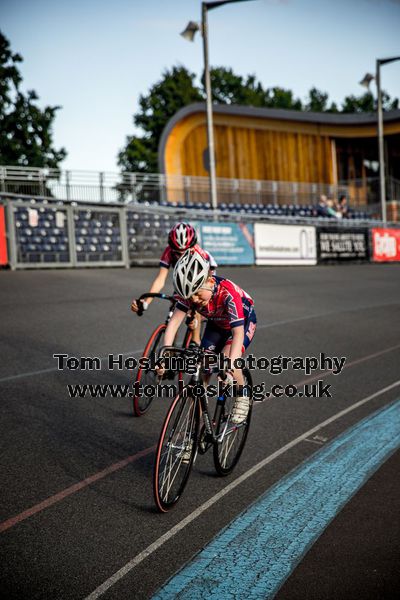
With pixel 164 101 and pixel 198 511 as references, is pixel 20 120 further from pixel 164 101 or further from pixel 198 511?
pixel 198 511

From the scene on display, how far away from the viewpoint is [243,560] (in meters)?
3.34

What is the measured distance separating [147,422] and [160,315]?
6.20 m

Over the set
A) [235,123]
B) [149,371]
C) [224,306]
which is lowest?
[149,371]

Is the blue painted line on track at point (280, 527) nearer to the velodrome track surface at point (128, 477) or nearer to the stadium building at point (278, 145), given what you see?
the velodrome track surface at point (128, 477)

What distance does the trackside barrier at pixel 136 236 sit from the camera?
15.7 m

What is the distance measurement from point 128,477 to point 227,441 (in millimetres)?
785

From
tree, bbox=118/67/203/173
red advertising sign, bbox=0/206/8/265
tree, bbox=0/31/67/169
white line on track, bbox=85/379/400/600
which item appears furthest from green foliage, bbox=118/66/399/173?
white line on track, bbox=85/379/400/600

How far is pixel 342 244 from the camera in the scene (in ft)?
82.4

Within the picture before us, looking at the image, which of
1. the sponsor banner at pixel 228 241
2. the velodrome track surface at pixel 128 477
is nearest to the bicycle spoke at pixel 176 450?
the velodrome track surface at pixel 128 477

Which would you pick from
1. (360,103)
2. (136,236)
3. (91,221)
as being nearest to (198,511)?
(91,221)

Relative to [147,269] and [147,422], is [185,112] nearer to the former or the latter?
[147,269]

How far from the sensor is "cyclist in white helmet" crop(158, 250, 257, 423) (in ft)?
13.4

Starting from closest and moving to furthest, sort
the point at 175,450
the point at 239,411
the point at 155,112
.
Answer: the point at 175,450 < the point at 239,411 < the point at 155,112

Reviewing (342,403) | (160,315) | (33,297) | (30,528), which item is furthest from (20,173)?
(30,528)
